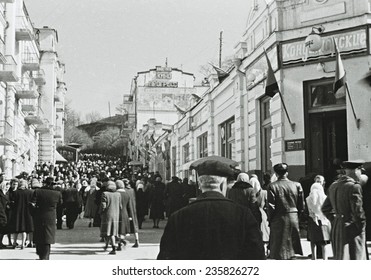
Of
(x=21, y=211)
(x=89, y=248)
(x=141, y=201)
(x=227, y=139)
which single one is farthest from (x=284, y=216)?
(x=141, y=201)

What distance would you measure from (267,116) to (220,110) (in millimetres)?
2841

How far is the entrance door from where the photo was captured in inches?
385

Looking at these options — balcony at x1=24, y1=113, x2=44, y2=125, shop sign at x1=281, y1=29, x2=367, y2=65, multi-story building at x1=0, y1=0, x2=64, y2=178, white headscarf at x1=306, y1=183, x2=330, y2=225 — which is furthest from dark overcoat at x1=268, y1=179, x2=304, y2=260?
balcony at x1=24, y1=113, x2=44, y2=125

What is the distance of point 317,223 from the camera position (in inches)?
274

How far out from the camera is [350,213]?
18.2ft

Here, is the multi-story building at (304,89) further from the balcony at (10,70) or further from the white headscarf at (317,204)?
the balcony at (10,70)

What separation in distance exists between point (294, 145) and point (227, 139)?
2.89 meters

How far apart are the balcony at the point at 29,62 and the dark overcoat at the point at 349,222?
7.62 metres

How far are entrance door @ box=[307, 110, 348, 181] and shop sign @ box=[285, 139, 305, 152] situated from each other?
0.49ft

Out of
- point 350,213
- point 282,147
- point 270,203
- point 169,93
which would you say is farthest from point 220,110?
point 350,213

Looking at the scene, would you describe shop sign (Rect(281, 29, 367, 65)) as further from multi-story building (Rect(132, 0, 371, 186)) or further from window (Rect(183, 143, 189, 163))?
window (Rect(183, 143, 189, 163))

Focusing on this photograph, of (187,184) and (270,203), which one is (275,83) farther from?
(270,203)

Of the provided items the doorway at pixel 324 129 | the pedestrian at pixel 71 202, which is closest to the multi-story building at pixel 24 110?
the pedestrian at pixel 71 202
